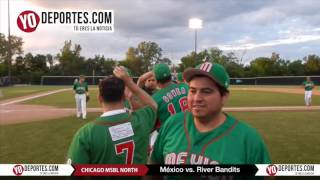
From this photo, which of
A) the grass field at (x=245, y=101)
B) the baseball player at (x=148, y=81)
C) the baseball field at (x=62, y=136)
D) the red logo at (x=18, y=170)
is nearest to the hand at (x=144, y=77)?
the baseball player at (x=148, y=81)

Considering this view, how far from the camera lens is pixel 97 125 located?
10.8ft

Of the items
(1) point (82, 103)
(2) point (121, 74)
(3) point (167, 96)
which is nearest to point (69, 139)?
(1) point (82, 103)

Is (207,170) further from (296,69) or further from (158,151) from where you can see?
(296,69)

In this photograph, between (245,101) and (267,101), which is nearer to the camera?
(267,101)

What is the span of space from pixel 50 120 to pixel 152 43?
63055 mm

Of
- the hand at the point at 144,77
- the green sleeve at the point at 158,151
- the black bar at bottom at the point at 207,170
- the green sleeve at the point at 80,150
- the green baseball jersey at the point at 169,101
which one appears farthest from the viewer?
the hand at the point at 144,77

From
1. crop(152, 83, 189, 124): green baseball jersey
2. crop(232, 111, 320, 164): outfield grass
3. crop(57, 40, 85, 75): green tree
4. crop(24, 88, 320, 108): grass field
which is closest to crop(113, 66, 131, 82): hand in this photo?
crop(152, 83, 189, 124): green baseball jersey

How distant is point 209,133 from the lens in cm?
260

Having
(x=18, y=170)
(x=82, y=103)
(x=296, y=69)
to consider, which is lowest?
(x=18, y=170)

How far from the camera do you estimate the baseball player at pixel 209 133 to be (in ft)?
8.23

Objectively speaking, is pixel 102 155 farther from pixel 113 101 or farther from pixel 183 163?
pixel 183 163

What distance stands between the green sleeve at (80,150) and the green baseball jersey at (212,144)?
0.72 metres
